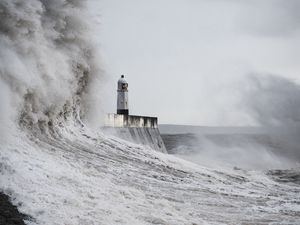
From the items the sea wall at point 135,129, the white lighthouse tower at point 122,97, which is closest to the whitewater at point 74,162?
the sea wall at point 135,129

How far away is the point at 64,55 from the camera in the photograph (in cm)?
726

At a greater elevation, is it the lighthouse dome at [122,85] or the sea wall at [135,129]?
the lighthouse dome at [122,85]

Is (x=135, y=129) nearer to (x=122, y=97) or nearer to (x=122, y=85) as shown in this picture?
(x=122, y=97)

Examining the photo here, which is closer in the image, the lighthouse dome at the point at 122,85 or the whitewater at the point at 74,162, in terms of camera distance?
the whitewater at the point at 74,162

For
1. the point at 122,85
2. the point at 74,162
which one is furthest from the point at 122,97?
the point at 74,162

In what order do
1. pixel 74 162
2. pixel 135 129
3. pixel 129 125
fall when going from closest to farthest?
pixel 74 162 → pixel 129 125 → pixel 135 129

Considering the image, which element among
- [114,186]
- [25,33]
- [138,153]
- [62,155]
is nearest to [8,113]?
[62,155]

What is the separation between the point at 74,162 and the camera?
5.41 meters

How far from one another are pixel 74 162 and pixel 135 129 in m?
6.76

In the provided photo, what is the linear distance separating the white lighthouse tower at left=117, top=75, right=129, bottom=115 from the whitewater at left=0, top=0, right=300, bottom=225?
4.97 m

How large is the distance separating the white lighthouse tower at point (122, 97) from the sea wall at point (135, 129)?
36.6 inches

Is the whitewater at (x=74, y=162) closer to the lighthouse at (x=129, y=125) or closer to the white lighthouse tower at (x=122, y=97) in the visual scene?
the lighthouse at (x=129, y=125)

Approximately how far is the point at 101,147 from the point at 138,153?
2.20 feet

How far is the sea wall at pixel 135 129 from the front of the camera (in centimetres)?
1069
